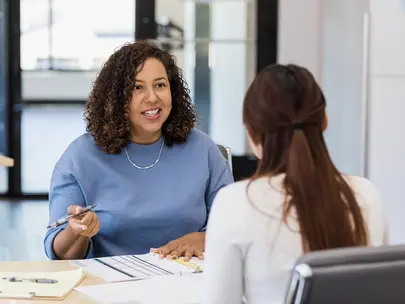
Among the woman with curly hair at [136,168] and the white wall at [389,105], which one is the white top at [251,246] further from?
the white wall at [389,105]

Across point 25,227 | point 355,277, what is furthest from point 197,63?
point 355,277

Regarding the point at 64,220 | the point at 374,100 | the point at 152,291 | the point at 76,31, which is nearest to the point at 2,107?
the point at 76,31

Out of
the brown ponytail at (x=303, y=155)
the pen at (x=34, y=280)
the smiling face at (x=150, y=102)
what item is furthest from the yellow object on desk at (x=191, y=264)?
the brown ponytail at (x=303, y=155)

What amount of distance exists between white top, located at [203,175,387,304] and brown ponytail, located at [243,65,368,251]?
26 millimetres

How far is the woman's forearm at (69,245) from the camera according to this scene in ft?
7.09

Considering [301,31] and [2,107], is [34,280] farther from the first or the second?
[2,107]

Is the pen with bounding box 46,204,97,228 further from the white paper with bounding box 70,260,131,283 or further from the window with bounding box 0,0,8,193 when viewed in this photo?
the window with bounding box 0,0,8,193

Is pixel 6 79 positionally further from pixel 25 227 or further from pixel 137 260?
pixel 137 260

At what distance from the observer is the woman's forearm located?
2.16 metres

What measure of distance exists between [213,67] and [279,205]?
5004 mm

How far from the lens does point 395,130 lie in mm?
4246

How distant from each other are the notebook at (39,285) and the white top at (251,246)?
19.3 inches

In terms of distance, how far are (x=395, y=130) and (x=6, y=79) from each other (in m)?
A: 3.90

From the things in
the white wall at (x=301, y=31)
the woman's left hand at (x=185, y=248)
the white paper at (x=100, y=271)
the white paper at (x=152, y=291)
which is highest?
the white wall at (x=301, y=31)
